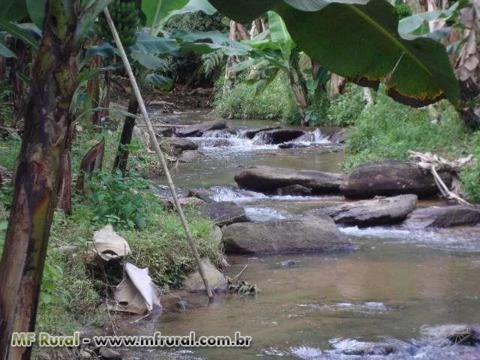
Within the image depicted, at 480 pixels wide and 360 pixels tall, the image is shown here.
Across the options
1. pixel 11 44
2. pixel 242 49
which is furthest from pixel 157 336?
pixel 11 44

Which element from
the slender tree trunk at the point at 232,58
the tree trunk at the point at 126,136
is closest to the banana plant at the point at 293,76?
the slender tree trunk at the point at 232,58

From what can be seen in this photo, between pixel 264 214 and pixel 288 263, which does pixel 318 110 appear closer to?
pixel 264 214

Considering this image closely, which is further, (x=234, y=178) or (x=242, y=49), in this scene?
(x=234, y=178)

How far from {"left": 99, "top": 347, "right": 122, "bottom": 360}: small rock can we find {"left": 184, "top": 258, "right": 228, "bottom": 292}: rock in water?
5.80 feet

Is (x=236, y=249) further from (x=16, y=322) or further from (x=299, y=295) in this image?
(x=16, y=322)

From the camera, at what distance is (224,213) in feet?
31.7

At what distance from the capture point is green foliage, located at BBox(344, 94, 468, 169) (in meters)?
12.6

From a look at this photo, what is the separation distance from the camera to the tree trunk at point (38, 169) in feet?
9.08

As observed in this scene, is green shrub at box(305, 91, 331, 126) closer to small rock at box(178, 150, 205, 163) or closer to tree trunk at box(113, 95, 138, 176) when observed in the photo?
small rock at box(178, 150, 205, 163)

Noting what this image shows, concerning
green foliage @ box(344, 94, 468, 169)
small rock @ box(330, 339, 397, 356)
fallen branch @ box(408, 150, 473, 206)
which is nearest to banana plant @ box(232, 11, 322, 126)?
green foliage @ box(344, 94, 468, 169)

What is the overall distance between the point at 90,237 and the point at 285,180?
19.9 feet

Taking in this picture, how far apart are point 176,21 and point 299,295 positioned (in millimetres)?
23419

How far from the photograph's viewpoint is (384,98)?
1527cm

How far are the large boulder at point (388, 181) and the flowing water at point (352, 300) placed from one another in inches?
56.6
